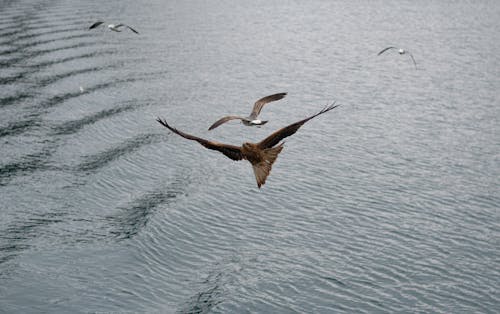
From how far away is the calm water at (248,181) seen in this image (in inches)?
1940

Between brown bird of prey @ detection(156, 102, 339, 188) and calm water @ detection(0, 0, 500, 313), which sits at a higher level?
brown bird of prey @ detection(156, 102, 339, 188)

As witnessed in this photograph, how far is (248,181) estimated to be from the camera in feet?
220

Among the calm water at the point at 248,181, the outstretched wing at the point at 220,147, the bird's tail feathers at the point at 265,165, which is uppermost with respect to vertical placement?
the outstretched wing at the point at 220,147

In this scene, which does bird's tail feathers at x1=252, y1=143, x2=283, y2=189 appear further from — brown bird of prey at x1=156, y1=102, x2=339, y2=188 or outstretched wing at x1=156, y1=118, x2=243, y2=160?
outstretched wing at x1=156, y1=118, x2=243, y2=160

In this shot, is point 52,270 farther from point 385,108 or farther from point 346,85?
point 346,85

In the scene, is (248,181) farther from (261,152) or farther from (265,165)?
(261,152)

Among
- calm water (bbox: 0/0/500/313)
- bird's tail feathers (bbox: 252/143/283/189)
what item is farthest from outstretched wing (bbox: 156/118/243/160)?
calm water (bbox: 0/0/500/313)

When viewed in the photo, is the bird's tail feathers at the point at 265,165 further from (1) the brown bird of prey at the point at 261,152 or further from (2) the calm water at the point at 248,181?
(2) the calm water at the point at 248,181

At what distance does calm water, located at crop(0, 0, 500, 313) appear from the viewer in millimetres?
Answer: 49281

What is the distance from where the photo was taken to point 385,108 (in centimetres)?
8962

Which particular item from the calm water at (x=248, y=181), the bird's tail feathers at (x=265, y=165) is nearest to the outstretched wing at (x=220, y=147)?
the bird's tail feathers at (x=265, y=165)

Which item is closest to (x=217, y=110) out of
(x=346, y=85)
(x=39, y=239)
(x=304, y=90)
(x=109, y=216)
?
(x=304, y=90)

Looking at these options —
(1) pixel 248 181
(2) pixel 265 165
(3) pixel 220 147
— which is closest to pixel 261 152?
(2) pixel 265 165

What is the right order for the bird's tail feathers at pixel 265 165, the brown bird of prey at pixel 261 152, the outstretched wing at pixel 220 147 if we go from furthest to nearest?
the bird's tail feathers at pixel 265 165 < the brown bird of prey at pixel 261 152 < the outstretched wing at pixel 220 147
